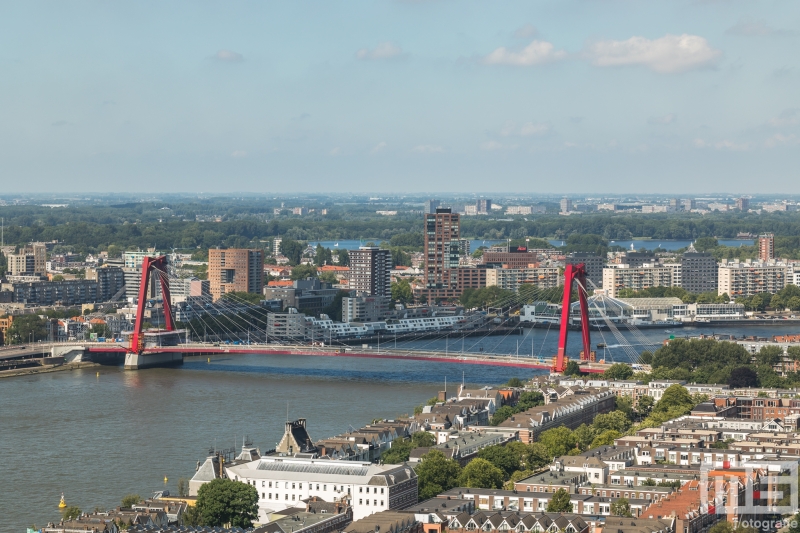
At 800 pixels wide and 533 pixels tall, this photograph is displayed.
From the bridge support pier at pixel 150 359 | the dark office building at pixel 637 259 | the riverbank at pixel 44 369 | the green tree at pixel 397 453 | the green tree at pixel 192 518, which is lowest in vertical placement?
the riverbank at pixel 44 369

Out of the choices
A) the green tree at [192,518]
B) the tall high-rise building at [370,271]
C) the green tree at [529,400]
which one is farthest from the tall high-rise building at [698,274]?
the green tree at [192,518]

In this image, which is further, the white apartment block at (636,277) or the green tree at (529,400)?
the white apartment block at (636,277)

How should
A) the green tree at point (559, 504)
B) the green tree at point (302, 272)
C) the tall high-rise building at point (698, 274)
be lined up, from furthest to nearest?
the green tree at point (302, 272) → the tall high-rise building at point (698, 274) → the green tree at point (559, 504)

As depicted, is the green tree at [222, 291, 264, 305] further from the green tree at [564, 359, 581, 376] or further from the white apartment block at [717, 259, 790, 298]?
the green tree at [564, 359, 581, 376]

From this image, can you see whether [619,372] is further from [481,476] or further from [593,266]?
[593,266]

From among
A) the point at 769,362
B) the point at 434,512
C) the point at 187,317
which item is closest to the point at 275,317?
the point at 187,317

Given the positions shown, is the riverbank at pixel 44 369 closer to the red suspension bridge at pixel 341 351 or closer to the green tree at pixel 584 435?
the red suspension bridge at pixel 341 351

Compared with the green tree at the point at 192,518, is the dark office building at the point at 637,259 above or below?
above

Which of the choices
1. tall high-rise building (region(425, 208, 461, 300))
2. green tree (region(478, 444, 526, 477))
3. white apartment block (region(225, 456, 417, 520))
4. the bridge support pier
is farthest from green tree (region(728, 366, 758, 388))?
tall high-rise building (region(425, 208, 461, 300))
